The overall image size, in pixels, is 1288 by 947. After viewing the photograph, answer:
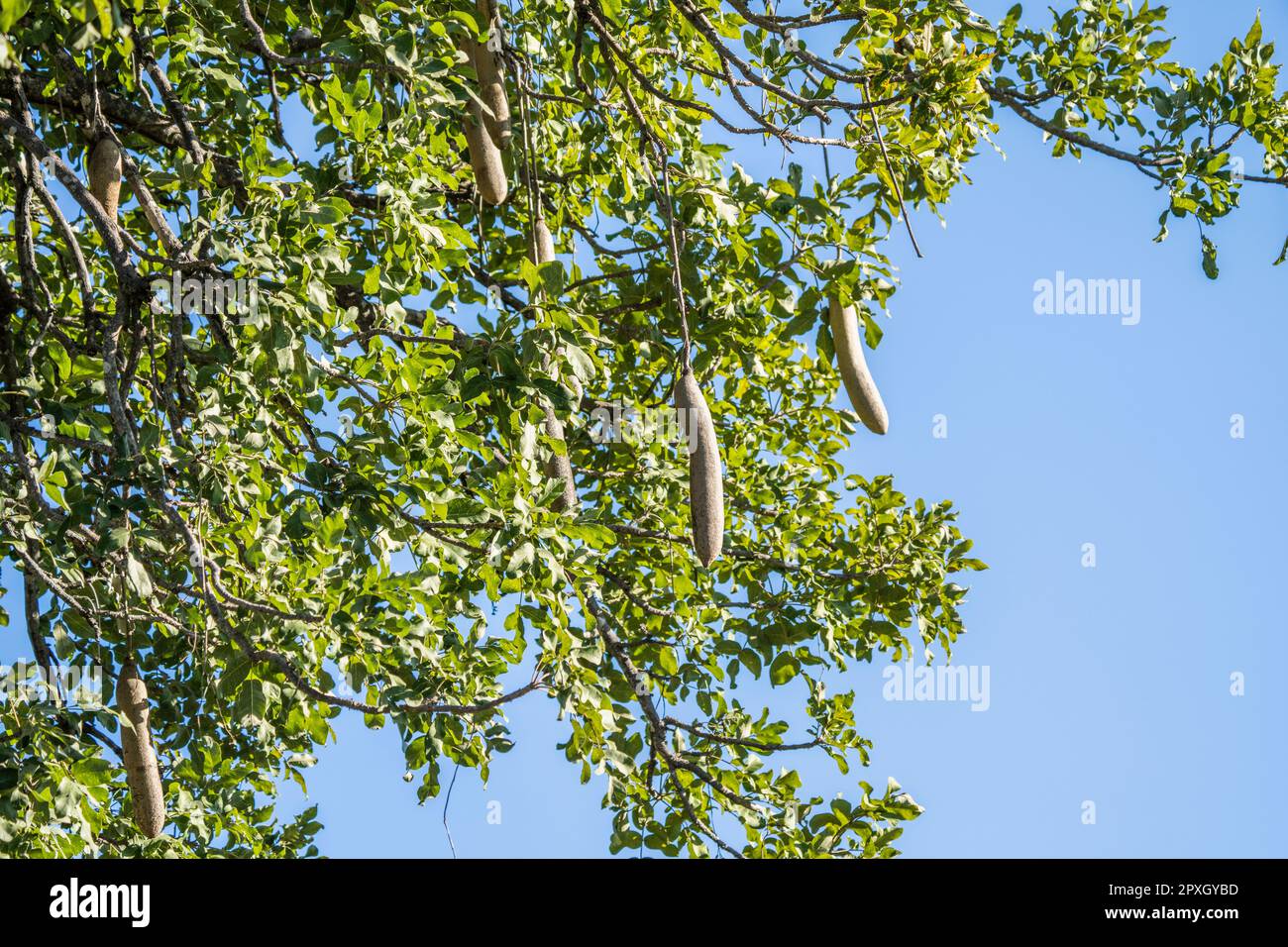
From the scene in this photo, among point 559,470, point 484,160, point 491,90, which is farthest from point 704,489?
point 491,90

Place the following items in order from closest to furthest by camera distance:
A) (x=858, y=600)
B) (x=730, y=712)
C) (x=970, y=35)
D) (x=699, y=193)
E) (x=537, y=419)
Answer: (x=537, y=419)
(x=699, y=193)
(x=970, y=35)
(x=730, y=712)
(x=858, y=600)

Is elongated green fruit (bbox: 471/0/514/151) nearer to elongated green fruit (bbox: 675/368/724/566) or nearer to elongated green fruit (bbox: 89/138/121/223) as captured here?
elongated green fruit (bbox: 89/138/121/223)

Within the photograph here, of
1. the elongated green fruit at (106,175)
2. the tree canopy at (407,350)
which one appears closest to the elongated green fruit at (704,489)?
the tree canopy at (407,350)

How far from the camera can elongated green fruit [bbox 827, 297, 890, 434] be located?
2.55 metres

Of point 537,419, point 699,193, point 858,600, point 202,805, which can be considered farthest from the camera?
point 858,600

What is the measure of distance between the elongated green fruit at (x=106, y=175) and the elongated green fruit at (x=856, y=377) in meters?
1.46

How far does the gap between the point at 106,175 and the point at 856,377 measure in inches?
60.5

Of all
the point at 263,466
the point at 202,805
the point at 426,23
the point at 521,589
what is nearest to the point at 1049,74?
the point at 426,23

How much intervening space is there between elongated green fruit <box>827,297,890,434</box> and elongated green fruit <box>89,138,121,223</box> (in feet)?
4.80

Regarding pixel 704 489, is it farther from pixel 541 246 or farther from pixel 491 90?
pixel 491 90

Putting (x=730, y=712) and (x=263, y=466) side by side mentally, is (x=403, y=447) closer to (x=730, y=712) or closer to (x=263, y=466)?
(x=263, y=466)

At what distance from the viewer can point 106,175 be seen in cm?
265

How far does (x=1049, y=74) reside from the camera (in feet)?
11.0

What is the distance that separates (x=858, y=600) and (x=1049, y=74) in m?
1.93
